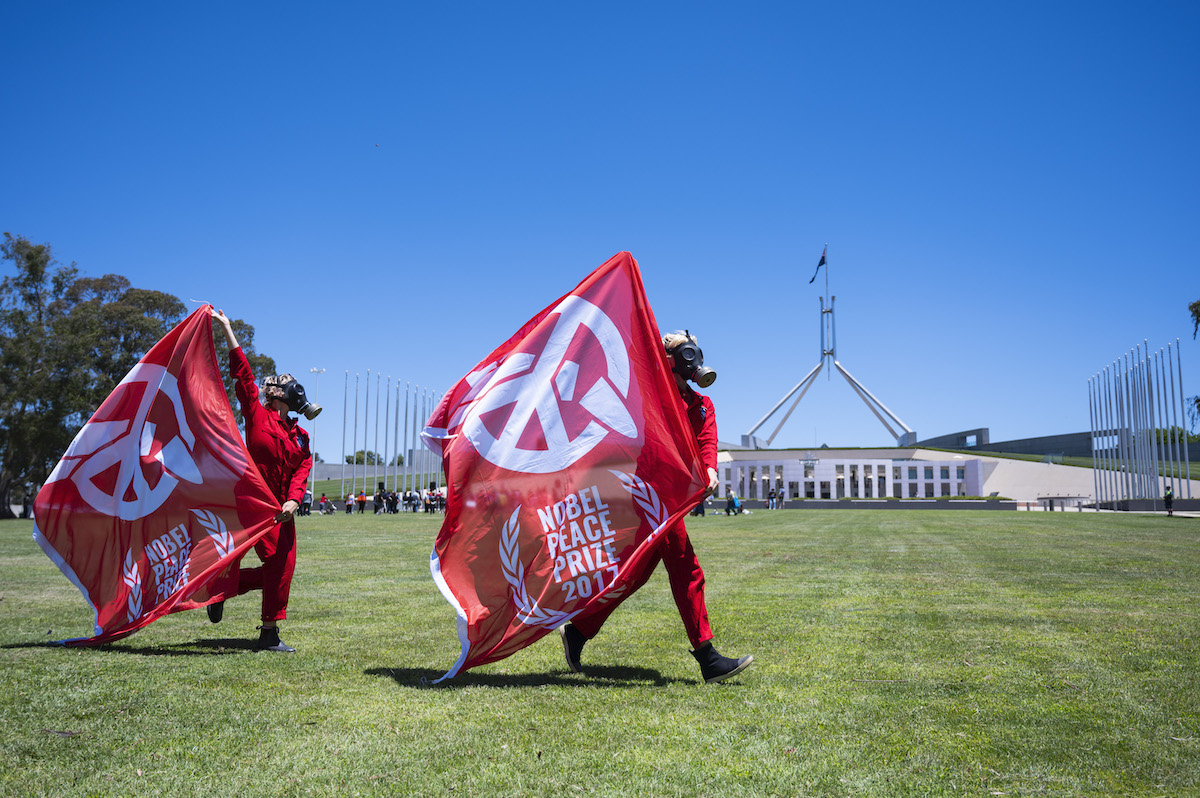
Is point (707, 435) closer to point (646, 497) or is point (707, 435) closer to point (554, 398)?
point (646, 497)

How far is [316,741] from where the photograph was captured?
12.9ft

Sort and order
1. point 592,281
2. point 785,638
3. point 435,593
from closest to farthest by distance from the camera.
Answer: point 592,281 < point 785,638 < point 435,593

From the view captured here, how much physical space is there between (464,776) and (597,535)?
7.02ft

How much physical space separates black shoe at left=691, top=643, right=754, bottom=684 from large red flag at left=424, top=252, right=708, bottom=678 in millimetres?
653

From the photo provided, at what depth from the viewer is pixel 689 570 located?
17.9 feet

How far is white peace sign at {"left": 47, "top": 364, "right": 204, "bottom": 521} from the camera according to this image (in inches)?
275

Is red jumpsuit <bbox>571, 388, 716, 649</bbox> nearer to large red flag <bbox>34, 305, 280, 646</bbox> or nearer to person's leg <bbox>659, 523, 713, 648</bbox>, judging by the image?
person's leg <bbox>659, 523, 713, 648</bbox>

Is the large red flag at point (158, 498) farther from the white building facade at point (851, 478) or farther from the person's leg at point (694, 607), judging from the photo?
the white building facade at point (851, 478)

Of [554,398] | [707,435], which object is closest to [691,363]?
[707,435]

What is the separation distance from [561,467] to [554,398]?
0.53m

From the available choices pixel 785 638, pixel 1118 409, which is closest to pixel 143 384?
pixel 785 638

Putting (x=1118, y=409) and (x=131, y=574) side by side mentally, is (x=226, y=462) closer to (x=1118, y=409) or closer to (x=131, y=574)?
(x=131, y=574)

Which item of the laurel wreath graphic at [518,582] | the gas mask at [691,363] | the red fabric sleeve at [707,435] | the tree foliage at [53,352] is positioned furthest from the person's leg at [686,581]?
the tree foliage at [53,352]

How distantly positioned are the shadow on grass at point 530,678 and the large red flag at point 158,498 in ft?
6.39
